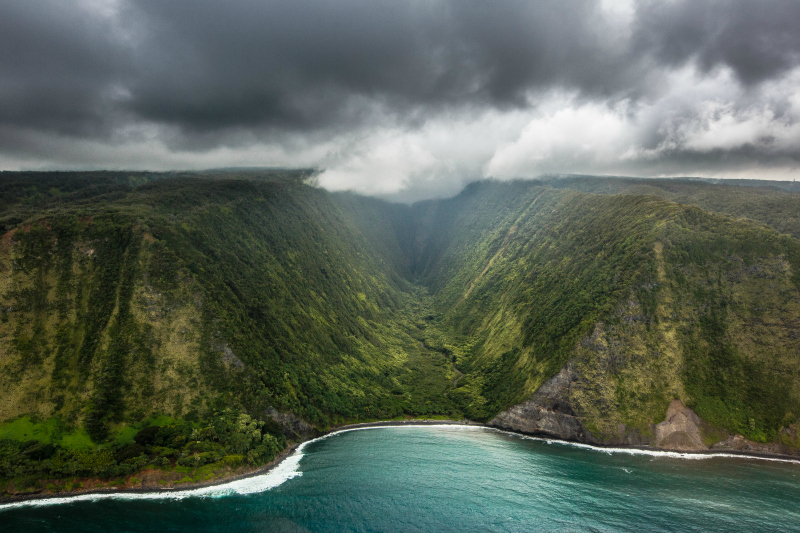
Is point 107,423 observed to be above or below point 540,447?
above

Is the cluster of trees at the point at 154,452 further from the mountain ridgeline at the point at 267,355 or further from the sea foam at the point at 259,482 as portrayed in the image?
the sea foam at the point at 259,482

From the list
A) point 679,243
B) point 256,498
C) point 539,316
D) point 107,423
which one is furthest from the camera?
point 539,316

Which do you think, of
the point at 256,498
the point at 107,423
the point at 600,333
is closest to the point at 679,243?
the point at 600,333

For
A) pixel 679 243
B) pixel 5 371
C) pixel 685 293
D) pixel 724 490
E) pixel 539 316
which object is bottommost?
pixel 724 490

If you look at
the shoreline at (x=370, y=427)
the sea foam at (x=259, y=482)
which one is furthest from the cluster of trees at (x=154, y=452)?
the sea foam at (x=259, y=482)

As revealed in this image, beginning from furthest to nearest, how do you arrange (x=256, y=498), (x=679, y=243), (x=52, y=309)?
(x=679, y=243) < (x=52, y=309) < (x=256, y=498)

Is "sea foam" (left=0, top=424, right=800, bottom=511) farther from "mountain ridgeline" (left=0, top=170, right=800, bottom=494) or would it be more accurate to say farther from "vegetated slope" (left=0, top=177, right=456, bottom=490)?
"vegetated slope" (left=0, top=177, right=456, bottom=490)

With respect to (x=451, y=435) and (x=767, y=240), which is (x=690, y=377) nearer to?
(x=767, y=240)

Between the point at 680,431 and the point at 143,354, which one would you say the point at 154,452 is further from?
the point at 680,431
